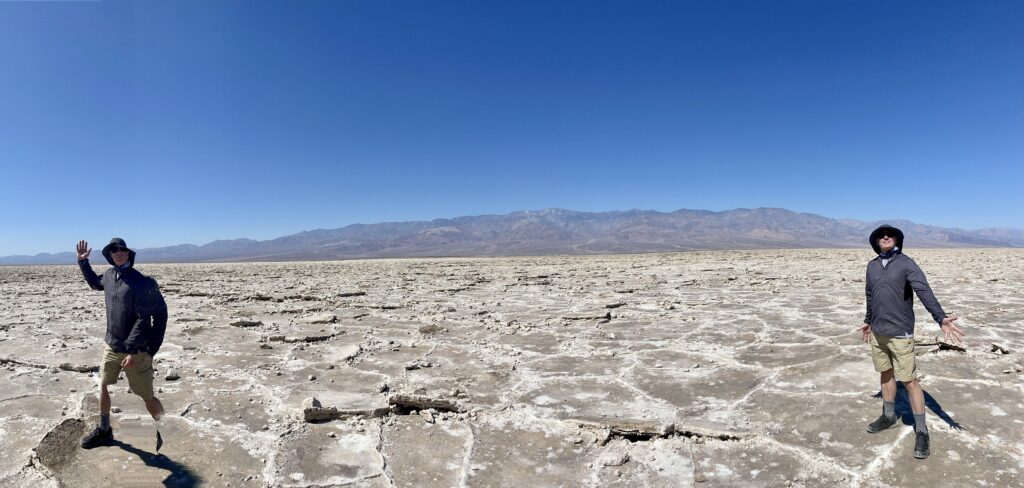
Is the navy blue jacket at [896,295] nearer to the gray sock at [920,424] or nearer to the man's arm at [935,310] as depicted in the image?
the man's arm at [935,310]

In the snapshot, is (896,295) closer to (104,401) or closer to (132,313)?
(132,313)

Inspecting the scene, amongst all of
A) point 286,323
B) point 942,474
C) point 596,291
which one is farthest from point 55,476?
point 596,291

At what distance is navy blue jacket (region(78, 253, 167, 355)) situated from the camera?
142 inches

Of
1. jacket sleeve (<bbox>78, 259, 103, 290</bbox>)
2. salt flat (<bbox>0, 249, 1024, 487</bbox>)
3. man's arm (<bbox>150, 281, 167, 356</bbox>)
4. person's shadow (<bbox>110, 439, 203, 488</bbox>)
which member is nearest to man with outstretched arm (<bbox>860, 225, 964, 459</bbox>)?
salt flat (<bbox>0, 249, 1024, 487</bbox>)

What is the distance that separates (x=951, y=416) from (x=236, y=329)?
900 cm

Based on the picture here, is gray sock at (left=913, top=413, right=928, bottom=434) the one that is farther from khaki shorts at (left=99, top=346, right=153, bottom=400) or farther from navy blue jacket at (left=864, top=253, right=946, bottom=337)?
khaki shorts at (left=99, top=346, right=153, bottom=400)

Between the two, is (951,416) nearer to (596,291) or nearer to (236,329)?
(236,329)

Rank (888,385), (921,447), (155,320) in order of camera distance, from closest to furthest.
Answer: (921,447)
(155,320)
(888,385)

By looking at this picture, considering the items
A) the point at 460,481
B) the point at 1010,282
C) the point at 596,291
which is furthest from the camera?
the point at 596,291

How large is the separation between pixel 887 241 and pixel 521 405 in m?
3.15

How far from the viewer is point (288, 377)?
18.4 feet

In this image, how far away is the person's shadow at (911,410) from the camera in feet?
12.5

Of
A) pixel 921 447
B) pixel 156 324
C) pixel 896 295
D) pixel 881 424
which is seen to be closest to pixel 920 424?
pixel 921 447

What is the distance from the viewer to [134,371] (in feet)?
11.8
